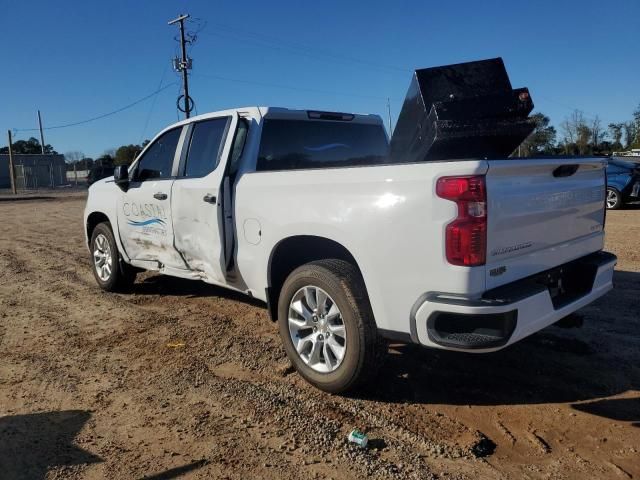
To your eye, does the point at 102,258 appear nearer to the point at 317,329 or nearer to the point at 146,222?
the point at 146,222

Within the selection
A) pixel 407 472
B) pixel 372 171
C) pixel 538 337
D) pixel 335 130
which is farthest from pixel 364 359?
pixel 335 130

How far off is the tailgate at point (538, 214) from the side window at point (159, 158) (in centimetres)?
355

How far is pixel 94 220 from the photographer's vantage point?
7062mm

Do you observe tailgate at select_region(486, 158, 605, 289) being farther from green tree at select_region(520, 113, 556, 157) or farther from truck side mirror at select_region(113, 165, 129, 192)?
truck side mirror at select_region(113, 165, 129, 192)

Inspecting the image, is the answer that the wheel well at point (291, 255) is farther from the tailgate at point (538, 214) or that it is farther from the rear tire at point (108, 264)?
the rear tire at point (108, 264)

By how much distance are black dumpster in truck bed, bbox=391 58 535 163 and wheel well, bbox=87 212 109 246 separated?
4.14 meters

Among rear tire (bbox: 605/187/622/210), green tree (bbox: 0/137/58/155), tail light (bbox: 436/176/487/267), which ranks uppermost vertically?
green tree (bbox: 0/137/58/155)

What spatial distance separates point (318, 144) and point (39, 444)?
10.8ft

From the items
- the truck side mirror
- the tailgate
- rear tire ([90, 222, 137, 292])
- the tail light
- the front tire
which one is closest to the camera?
the tail light

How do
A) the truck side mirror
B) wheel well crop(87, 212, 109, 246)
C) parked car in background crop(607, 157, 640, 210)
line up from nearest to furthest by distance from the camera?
1. the truck side mirror
2. wheel well crop(87, 212, 109, 246)
3. parked car in background crop(607, 157, 640, 210)

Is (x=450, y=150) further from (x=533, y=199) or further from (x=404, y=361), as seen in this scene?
(x=404, y=361)

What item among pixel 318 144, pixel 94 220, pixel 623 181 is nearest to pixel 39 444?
pixel 318 144

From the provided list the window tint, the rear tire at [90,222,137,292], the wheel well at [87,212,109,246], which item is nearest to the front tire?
the window tint

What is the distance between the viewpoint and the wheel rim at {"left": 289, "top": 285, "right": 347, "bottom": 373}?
12.1 ft
